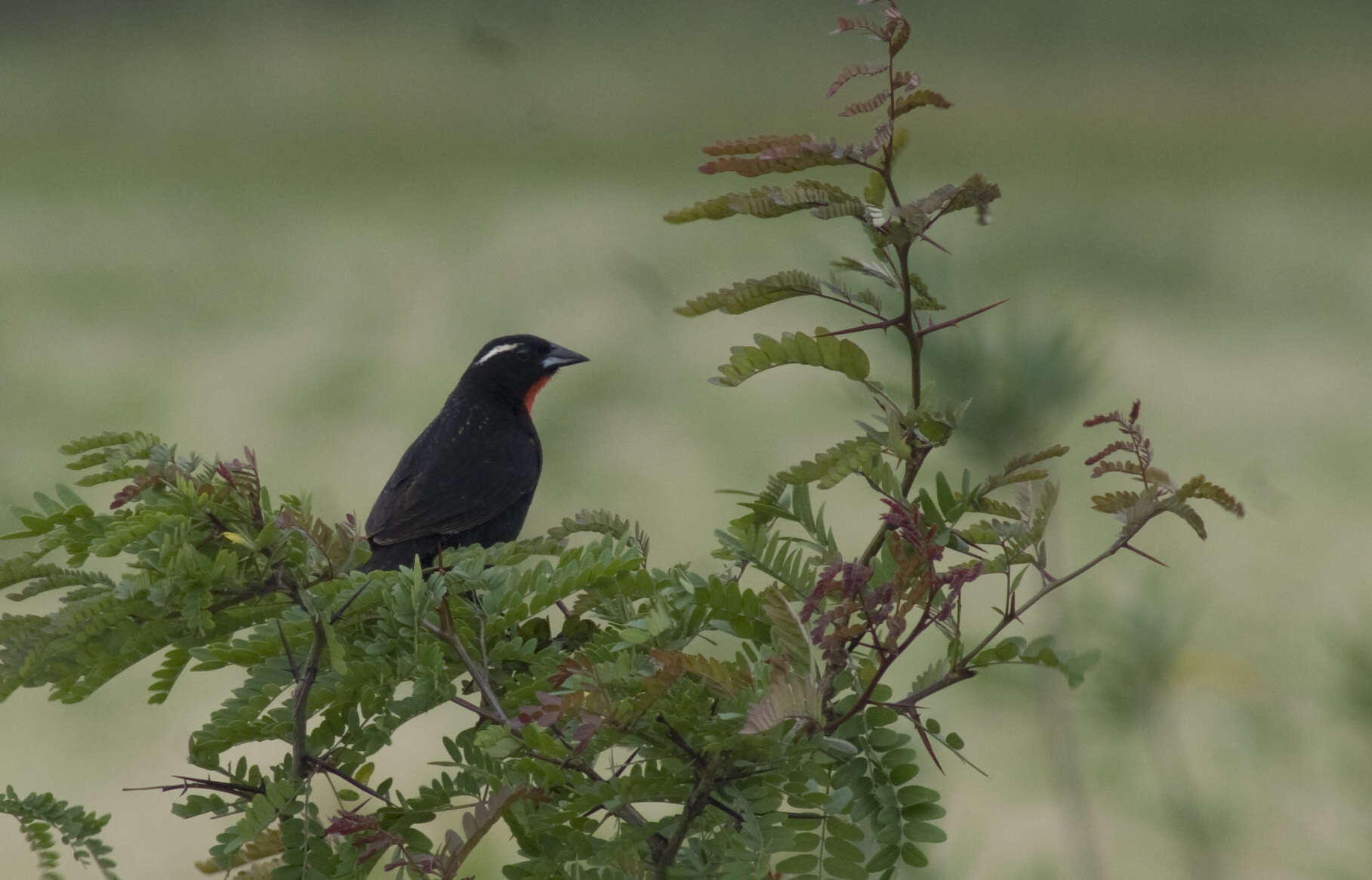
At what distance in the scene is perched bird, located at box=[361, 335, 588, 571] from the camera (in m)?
1.42

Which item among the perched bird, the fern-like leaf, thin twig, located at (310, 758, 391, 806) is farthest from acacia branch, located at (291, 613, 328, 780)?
the perched bird

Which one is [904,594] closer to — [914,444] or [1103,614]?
[914,444]

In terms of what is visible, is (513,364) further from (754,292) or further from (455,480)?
(754,292)

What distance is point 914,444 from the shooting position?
0.57m

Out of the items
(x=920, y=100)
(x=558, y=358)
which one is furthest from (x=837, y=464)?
(x=558, y=358)

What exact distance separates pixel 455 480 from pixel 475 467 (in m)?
0.04

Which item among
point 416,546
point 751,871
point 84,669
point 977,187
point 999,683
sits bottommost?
point 751,871

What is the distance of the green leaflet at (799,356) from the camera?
0.56m

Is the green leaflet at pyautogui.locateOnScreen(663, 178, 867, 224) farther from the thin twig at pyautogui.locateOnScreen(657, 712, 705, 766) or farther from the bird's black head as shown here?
→ the bird's black head

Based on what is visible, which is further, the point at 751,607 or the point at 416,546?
the point at 416,546

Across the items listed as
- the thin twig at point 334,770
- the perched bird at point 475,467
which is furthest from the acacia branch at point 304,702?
the perched bird at point 475,467

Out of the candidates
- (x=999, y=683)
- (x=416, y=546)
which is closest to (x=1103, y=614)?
(x=999, y=683)

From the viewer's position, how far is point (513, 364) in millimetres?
1732

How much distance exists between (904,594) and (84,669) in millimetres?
349
